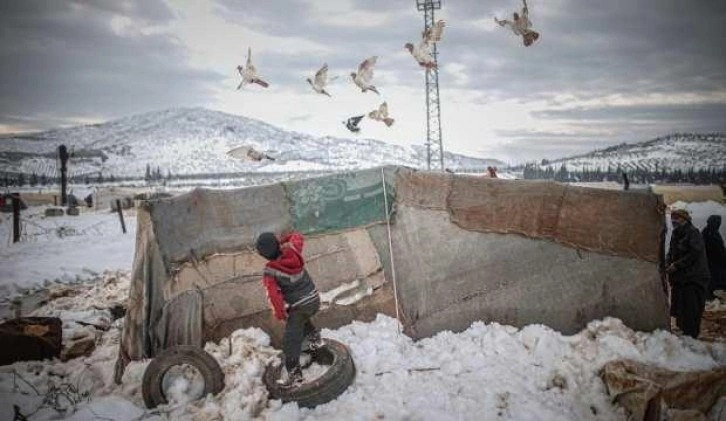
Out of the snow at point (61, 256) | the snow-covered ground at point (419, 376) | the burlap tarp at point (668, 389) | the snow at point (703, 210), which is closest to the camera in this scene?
the burlap tarp at point (668, 389)

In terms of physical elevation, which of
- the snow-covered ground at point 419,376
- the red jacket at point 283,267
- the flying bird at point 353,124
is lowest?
the snow-covered ground at point 419,376

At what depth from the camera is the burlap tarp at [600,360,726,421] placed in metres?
4.33

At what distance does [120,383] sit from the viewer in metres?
5.73

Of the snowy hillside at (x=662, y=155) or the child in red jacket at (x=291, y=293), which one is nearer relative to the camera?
the child in red jacket at (x=291, y=293)

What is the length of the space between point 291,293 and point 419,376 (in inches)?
71.7

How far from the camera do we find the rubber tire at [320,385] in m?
4.79

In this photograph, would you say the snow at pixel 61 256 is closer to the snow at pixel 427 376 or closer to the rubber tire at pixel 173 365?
the snow at pixel 427 376

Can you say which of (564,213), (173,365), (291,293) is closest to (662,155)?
(564,213)

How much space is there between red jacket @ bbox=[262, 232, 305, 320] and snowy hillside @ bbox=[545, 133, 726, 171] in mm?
115460

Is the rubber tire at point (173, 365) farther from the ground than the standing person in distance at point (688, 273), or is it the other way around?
the standing person in distance at point (688, 273)

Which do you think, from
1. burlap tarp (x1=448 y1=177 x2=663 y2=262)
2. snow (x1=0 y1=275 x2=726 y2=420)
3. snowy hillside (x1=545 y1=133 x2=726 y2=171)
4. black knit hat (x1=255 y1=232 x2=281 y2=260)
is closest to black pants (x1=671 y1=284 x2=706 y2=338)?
burlap tarp (x1=448 y1=177 x2=663 y2=262)

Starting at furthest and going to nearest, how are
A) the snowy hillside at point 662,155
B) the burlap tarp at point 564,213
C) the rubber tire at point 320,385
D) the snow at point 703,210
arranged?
the snowy hillside at point 662,155 → the snow at point 703,210 → the burlap tarp at point 564,213 → the rubber tire at point 320,385

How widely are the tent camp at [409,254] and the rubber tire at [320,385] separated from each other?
3.82ft

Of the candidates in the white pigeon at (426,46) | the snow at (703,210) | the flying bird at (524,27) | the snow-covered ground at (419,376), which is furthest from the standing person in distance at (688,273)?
the snow at (703,210)
